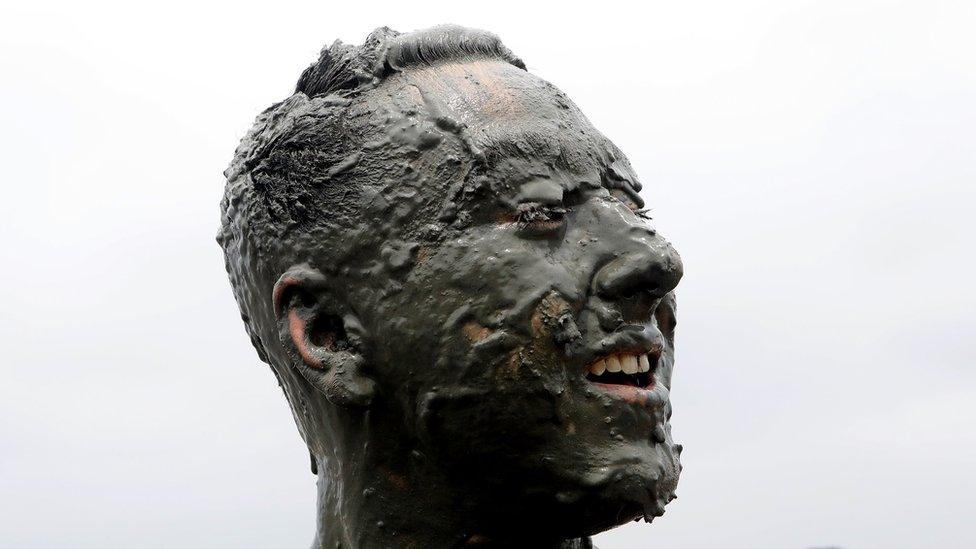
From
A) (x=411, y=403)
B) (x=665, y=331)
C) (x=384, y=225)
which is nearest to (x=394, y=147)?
(x=384, y=225)

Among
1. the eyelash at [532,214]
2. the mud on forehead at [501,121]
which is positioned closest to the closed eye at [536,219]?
the eyelash at [532,214]

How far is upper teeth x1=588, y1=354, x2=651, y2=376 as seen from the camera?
4211mm

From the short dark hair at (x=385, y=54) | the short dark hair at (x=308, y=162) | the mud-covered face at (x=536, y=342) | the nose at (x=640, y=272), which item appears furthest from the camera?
the short dark hair at (x=385, y=54)

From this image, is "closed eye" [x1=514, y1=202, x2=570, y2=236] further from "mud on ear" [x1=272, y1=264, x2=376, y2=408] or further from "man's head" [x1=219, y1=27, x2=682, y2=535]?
"mud on ear" [x1=272, y1=264, x2=376, y2=408]

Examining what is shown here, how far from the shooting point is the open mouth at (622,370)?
421 centimetres

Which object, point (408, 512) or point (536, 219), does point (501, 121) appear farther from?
point (408, 512)

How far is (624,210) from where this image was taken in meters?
4.47

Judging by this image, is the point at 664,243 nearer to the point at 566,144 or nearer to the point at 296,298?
the point at 566,144

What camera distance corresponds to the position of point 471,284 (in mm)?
4203

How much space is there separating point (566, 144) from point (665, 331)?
814 mm

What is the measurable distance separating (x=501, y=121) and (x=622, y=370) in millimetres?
973

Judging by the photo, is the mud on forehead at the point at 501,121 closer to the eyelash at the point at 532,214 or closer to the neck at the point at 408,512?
the eyelash at the point at 532,214

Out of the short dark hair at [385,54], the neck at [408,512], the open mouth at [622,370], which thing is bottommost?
the neck at [408,512]

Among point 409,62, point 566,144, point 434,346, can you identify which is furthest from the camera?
point 409,62
